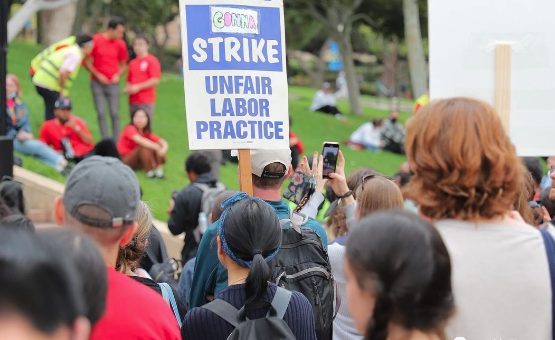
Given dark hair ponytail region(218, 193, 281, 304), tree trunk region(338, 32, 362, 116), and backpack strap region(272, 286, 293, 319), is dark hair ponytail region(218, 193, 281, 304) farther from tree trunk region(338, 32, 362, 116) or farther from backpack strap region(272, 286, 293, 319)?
tree trunk region(338, 32, 362, 116)

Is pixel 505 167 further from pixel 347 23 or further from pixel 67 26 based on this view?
pixel 347 23

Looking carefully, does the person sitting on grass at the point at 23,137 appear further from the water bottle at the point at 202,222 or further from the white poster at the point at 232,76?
the white poster at the point at 232,76

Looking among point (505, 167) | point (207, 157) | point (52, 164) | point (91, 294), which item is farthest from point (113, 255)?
point (52, 164)

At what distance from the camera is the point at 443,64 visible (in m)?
4.54

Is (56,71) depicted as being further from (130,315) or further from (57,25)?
(130,315)

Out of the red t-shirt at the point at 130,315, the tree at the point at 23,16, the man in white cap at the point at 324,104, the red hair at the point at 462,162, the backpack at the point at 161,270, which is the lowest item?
the man in white cap at the point at 324,104

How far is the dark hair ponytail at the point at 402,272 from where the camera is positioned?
2340 mm

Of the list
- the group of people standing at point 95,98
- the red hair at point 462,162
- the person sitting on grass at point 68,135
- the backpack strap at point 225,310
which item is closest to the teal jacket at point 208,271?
the backpack strap at point 225,310

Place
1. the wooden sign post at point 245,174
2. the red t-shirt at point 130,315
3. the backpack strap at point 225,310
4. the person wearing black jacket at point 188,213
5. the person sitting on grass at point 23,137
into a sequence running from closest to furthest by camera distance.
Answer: the red t-shirt at point 130,315 < the backpack strap at point 225,310 < the wooden sign post at point 245,174 < the person wearing black jacket at point 188,213 < the person sitting on grass at point 23,137

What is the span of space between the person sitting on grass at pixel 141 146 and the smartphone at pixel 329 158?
7580mm

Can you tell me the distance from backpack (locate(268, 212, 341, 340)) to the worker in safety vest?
863 cm

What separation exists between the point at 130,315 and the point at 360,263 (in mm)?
811

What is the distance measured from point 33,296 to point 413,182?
4.49 feet

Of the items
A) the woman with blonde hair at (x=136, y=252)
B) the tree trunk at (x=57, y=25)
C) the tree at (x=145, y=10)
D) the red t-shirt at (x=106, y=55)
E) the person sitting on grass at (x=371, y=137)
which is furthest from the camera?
the tree at (x=145, y=10)
